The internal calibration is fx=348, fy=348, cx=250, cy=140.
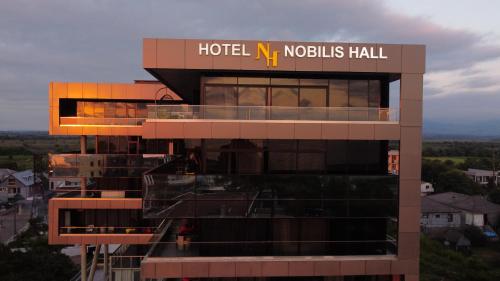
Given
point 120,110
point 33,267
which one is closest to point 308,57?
point 120,110

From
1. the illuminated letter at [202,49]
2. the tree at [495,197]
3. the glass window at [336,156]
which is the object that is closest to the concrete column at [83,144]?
the illuminated letter at [202,49]

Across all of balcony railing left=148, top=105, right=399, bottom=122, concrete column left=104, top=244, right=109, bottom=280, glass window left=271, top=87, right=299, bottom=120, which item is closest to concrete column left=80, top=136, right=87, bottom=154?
concrete column left=104, top=244, right=109, bottom=280

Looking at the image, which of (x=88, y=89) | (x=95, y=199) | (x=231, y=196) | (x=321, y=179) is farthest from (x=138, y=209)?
(x=321, y=179)

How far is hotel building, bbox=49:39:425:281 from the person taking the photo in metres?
16.6

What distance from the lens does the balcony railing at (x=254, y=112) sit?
55.2 ft

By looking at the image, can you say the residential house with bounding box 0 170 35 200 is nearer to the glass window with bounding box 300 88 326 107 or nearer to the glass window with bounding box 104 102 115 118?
the glass window with bounding box 104 102 115 118

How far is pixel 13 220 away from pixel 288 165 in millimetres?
89487

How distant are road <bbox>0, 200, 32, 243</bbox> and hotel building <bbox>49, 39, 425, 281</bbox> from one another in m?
66.1

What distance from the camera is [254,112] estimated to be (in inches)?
666

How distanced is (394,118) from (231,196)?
29.2ft

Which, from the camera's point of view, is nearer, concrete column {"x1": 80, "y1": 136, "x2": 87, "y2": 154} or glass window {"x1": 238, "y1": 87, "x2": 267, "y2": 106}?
glass window {"x1": 238, "y1": 87, "x2": 267, "y2": 106}

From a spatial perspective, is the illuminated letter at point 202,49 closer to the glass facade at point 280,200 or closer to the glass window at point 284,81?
the glass window at point 284,81

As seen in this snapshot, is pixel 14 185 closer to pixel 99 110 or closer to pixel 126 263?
pixel 99 110

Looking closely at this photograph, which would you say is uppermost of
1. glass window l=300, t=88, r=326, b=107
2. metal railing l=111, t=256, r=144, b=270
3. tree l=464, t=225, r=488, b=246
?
glass window l=300, t=88, r=326, b=107
